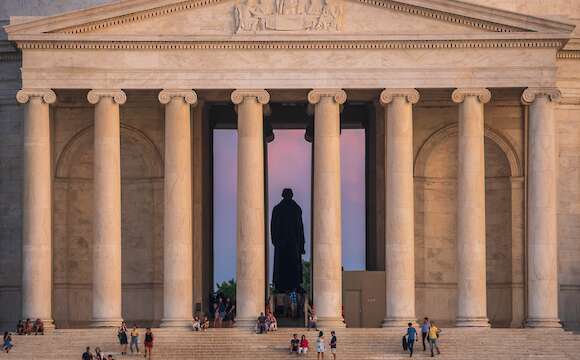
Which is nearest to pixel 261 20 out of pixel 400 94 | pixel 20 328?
pixel 400 94

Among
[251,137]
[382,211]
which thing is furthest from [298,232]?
[251,137]

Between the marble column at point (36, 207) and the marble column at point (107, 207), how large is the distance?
300cm

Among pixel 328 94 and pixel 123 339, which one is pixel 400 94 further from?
pixel 123 339

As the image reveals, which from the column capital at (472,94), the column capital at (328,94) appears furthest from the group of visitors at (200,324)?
the column capital at (472,94)

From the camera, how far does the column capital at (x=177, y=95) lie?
115812mm

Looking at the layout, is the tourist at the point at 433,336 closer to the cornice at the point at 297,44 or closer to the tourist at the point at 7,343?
the cornice at the point at 297,44

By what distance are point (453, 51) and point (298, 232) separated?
22994mm

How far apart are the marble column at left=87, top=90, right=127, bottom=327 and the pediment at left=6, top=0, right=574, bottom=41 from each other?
4406mm

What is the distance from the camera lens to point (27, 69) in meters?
116

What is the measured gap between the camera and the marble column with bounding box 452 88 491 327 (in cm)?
11531

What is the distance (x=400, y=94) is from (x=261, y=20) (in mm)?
9892

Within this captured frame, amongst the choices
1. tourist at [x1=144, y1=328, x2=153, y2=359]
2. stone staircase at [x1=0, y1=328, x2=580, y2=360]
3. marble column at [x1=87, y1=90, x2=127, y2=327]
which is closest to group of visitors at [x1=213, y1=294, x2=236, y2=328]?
stone staircase at [x1=0, y1=328, x2=580, y2=360]

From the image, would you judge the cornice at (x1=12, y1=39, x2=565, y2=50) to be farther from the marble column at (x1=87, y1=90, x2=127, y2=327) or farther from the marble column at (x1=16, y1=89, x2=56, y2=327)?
the marble column at (x1=16, y1=89, x2=56, y2=327)

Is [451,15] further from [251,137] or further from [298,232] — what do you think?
[298,232]
